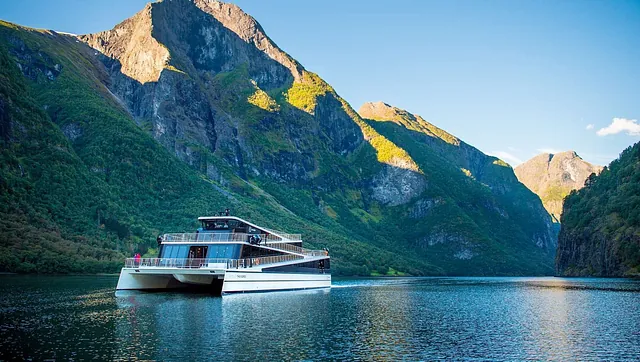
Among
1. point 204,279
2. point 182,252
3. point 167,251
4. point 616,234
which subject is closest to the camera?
point 182,252

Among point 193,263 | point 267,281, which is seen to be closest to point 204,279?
point 193,263

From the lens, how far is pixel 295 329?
43156 mm

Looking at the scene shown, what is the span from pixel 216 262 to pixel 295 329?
29042mm

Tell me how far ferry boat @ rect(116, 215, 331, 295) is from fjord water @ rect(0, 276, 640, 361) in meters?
3.48

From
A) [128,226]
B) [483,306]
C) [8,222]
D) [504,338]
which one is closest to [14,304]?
[504,338]

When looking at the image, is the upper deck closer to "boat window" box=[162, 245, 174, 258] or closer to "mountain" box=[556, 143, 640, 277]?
"boat window" box=[162, 245, 174, 258]

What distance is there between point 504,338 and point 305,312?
66.9 ft

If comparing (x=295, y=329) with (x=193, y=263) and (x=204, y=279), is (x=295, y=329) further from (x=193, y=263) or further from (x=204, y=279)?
(x=204, y=279)

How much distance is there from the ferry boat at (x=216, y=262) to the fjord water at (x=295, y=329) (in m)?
3.48

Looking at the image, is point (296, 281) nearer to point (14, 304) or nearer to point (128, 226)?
point (14, 304)

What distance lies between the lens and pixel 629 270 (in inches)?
6211

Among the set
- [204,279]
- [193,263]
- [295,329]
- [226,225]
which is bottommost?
[295,329]

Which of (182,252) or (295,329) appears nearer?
(295,329)

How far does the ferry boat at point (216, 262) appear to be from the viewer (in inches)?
2709
